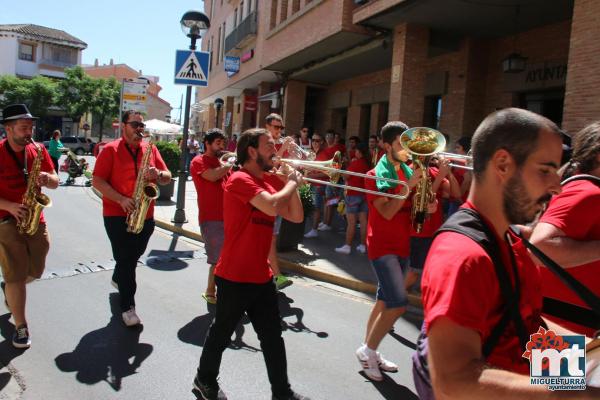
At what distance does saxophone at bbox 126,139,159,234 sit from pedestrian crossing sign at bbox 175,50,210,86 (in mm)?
5605

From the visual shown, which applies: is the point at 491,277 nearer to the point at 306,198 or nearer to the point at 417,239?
the point at 417,239

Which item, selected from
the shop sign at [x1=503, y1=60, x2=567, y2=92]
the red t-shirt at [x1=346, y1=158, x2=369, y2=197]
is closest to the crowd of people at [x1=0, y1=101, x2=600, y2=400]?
the red t-shirt at [x1=346, y1=158, x2=369, y2=197]

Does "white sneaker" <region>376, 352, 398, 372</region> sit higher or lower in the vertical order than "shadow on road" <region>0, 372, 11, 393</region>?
higher

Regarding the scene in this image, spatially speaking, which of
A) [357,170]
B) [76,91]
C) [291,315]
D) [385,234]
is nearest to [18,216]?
[291,315]

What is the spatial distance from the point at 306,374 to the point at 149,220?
2.14m

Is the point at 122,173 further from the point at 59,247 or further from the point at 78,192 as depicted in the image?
the point at 78,192

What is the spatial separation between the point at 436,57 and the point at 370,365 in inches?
448

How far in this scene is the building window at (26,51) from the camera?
173 ft

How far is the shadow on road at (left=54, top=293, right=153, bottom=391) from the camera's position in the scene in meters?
3.84

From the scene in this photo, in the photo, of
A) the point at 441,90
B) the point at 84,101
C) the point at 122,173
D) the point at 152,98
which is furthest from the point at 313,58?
the point at 152,98

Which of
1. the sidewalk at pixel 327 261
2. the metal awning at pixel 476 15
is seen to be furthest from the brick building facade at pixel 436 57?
the sidewalk at pixel 327 261

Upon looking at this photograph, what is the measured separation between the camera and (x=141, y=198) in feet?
15.6

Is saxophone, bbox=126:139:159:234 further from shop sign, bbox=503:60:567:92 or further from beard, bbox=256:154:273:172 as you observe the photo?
shop sign, bbox=503:60:567:92

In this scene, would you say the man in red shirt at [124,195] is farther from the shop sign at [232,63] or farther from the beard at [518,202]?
the shop sign at [232,63]
